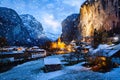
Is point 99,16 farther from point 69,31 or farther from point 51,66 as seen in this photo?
point 51,66

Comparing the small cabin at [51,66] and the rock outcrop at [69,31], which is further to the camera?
the rock outcrop at [69,31]

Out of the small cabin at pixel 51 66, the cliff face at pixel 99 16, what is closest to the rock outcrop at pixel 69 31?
the cliff face at pixel 99 16

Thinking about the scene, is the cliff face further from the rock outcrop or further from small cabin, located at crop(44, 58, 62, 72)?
small cabin, located at crop(44, 58, 62, 72)

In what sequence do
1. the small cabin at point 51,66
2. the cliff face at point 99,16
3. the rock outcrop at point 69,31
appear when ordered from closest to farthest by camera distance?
the small cabin at point 51,66 < the cliff face at point 99,16 < the rock outcrop at point 69,31

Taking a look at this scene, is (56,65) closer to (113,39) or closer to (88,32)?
(113,39)

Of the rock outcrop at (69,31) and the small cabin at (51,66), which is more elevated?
the rock outcrop at (69,31)

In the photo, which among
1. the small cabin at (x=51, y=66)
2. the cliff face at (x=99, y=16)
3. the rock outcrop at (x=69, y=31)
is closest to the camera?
the small cabin at (x=51, y=66)

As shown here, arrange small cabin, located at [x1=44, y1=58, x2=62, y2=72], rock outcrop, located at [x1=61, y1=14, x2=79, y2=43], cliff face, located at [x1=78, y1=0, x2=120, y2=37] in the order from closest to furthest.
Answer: small cabin, located at [x1=44, y1=58, x2=62, y2=72]
cliff face, located at [x1=78, y1=0, x2=120, y2=37]
rock outcrop, located at [x1=61, y1=14, x2=79, y2=43]

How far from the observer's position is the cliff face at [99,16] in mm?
92306

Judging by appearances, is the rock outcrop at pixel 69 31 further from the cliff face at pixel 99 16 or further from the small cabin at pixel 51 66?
the small cabin at pixel 51 66

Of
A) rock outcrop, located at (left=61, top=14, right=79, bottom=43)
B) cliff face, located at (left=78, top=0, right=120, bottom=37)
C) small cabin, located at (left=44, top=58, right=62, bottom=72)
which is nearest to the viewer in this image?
small cabin, located at (left=44, top=58, right=62, bottom=72)

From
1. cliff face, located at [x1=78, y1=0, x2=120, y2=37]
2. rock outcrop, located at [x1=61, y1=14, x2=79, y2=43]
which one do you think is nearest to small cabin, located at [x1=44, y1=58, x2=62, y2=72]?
cliff face, located at [x1=78, y1=0, x2=120, y2=37]

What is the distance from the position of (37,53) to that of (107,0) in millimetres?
48300

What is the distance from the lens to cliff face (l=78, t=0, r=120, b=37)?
92306 mm
